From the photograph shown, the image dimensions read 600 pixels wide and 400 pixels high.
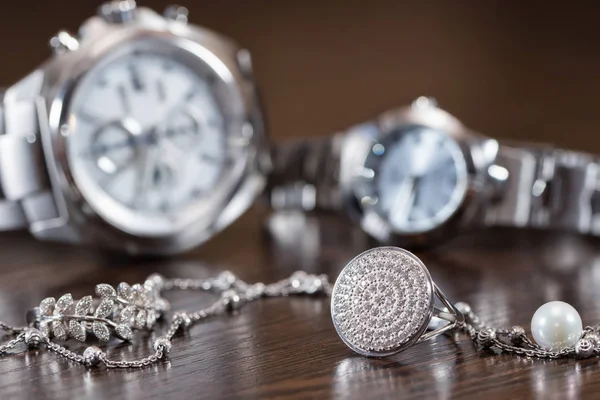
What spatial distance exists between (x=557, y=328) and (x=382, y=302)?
8.5 inches

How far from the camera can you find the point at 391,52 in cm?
338

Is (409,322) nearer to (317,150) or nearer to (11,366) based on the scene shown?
(11,366)

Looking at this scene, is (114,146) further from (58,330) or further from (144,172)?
(58,330)

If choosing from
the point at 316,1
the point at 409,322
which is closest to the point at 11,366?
the point at 409,322

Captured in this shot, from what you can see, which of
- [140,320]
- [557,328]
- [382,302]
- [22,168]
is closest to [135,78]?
[22,168]

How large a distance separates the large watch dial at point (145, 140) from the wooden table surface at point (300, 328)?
11 centimetres

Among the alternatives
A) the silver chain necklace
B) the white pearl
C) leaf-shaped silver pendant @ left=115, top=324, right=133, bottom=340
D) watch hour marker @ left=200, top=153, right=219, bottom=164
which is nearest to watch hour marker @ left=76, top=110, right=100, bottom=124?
watch hour marker @ left=200, top=153, right=219, bottom=164

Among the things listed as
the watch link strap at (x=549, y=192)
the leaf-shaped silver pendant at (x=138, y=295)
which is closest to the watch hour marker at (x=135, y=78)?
the leaf-shaped silver pendant at (x=138, y=295)

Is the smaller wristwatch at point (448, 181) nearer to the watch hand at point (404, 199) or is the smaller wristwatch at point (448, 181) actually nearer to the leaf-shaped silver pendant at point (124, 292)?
the watch hand at point (404, 199)

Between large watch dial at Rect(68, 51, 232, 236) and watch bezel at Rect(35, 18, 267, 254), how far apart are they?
0.05ft

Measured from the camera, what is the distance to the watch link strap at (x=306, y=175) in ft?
6.45

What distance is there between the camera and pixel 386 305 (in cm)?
112

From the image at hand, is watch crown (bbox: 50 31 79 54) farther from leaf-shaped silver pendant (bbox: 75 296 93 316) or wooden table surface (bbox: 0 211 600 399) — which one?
leaf-shaped silver pendant (bbox: 75 296 93 316)

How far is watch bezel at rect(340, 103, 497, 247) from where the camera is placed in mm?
1680
